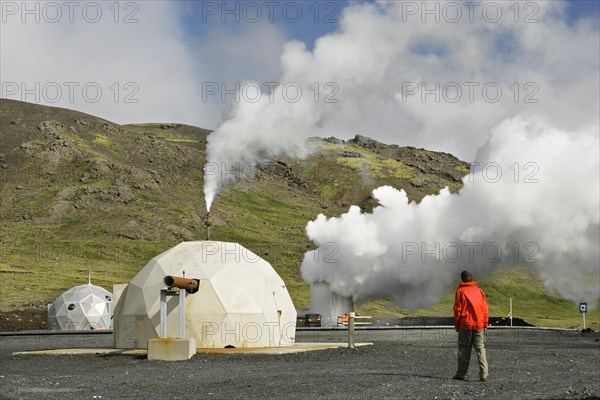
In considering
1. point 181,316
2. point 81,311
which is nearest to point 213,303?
point 181,316

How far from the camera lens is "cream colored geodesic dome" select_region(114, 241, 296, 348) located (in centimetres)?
3250

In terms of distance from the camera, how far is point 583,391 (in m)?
16.5

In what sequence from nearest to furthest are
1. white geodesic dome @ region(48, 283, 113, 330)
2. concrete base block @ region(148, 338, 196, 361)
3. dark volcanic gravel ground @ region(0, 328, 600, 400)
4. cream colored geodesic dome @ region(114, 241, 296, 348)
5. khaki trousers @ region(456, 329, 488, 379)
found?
dark volcanic gravel ground @ region(0, 328, 600, 400) < khaki trousers @ region(456, 329, 488, 379) < concrete base block @ region(148, 338, 196, 361) < cream colored geodesic dome @ region(114, 241, 296, 348) < white geodesic dome @ region(48, 283, 113, 330)

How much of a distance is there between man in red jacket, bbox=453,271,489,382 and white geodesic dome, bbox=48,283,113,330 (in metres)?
60.0

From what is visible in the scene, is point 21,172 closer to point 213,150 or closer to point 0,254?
point 0,254

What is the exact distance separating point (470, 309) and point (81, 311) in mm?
61119

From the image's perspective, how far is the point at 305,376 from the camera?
21.2m

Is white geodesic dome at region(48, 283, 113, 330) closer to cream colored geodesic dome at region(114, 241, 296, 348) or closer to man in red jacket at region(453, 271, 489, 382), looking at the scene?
cream colored geodesic dome at region(114, 241, 296, 348)

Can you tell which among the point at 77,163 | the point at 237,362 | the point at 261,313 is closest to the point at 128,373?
the point at 237,362

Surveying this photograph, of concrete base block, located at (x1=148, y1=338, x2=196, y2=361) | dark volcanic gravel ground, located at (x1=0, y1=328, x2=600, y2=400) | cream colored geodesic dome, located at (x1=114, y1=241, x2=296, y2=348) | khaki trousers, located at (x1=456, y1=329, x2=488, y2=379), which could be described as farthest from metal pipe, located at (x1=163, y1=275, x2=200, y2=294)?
khaki trousers, located at (x1=456, y1=329, x2=488, y2=379)

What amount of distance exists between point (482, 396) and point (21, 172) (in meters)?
191

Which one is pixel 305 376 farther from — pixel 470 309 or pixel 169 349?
pixel 169 349

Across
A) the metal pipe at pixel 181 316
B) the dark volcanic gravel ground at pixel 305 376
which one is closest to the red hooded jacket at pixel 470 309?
the dark volcanic gravel ground at pixel 305 376

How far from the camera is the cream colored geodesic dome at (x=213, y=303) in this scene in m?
32.5
